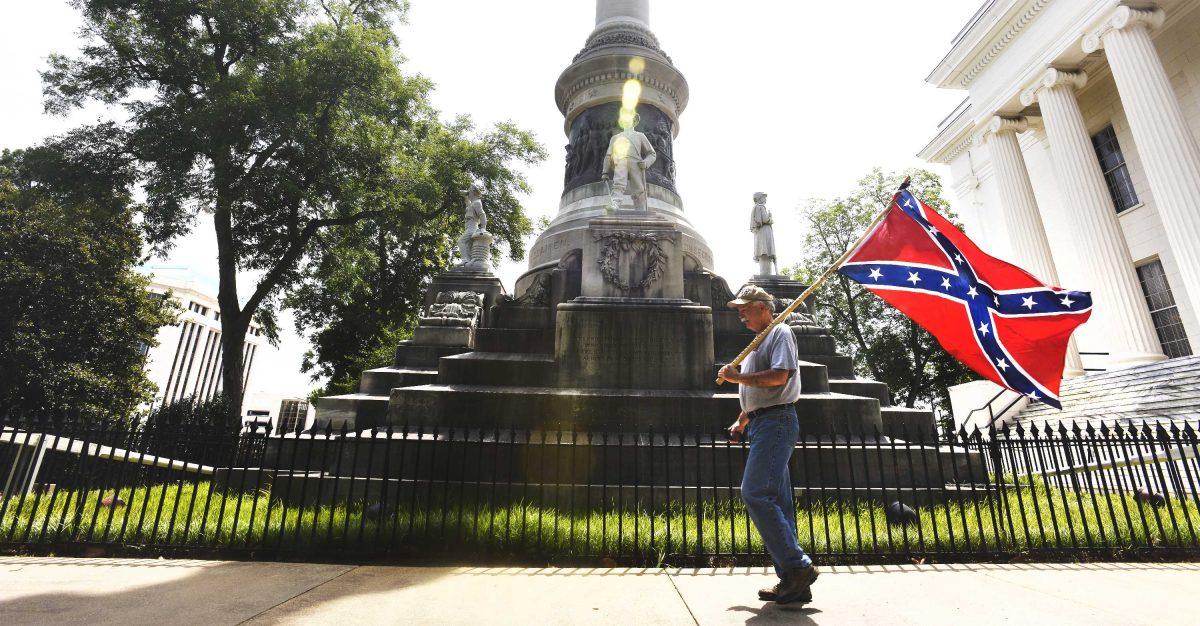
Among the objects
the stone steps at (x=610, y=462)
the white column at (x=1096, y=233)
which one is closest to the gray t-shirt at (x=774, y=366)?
the stone steps at (x=610, y=462)

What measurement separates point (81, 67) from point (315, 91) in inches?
290

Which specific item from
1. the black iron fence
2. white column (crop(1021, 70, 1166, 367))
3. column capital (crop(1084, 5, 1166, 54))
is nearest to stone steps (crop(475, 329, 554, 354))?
the black iron fence

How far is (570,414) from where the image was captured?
7.14 meters

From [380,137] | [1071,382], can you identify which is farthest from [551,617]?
[380,137]

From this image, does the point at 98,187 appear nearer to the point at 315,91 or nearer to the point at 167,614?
the point at 315,91

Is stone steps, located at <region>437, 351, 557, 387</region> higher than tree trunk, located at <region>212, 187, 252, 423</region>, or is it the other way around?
tree trunk, located at <region>212, 187, 252, 423</region>

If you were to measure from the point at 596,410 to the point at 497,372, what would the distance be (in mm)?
1771

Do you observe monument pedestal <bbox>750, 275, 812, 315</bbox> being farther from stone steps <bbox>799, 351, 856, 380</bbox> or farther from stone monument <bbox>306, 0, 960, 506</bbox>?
stone steps <bbox>799, 351, 856, 380</bbox>

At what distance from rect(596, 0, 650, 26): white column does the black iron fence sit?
15195 mm

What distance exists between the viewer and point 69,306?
2177cm

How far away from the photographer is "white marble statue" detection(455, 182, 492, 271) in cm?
1370

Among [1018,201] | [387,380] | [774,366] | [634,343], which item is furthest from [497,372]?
[1018,201]

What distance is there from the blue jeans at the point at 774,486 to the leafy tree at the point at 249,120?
55.7ft

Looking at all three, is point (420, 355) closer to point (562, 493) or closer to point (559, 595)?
point (562, 493)
